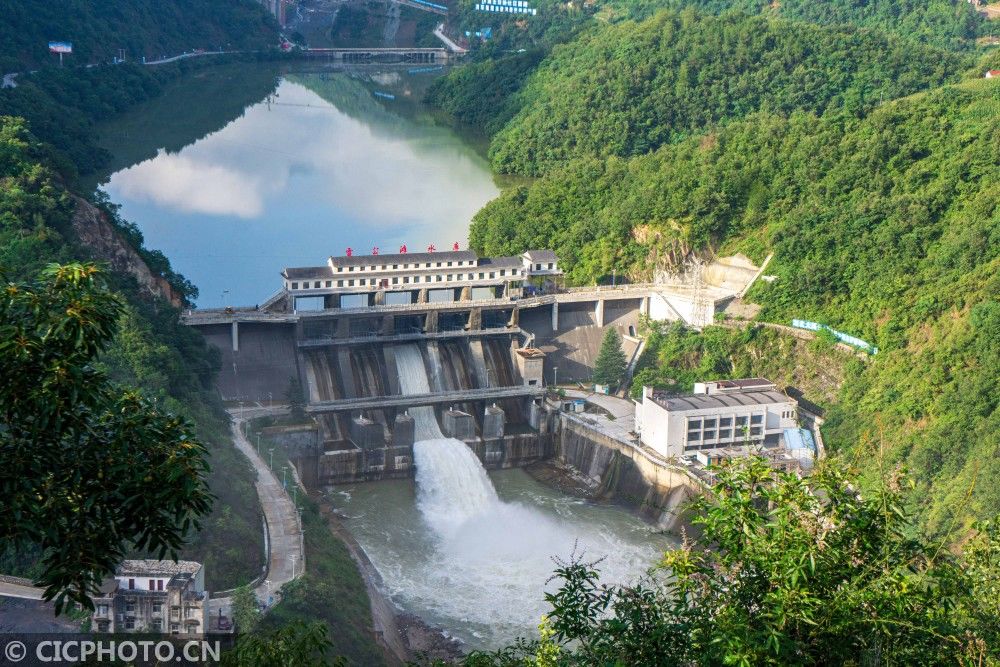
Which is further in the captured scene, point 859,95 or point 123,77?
point 123,77

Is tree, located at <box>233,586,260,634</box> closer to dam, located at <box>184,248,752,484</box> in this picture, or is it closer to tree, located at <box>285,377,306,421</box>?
dam, located at <box>184,248,752,484</box>

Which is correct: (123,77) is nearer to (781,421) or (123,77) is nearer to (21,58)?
(21,58)

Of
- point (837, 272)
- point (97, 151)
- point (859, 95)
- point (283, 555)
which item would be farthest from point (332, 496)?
point (859, 95)

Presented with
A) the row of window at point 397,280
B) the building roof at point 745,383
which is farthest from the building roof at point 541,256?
the building roof at point 745,383

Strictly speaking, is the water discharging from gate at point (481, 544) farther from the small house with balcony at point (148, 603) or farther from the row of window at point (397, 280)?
the small house with balcony at point (148, 603)

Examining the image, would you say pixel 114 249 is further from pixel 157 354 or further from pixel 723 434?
pixel 723 434

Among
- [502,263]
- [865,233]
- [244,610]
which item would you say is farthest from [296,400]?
[865,233]
